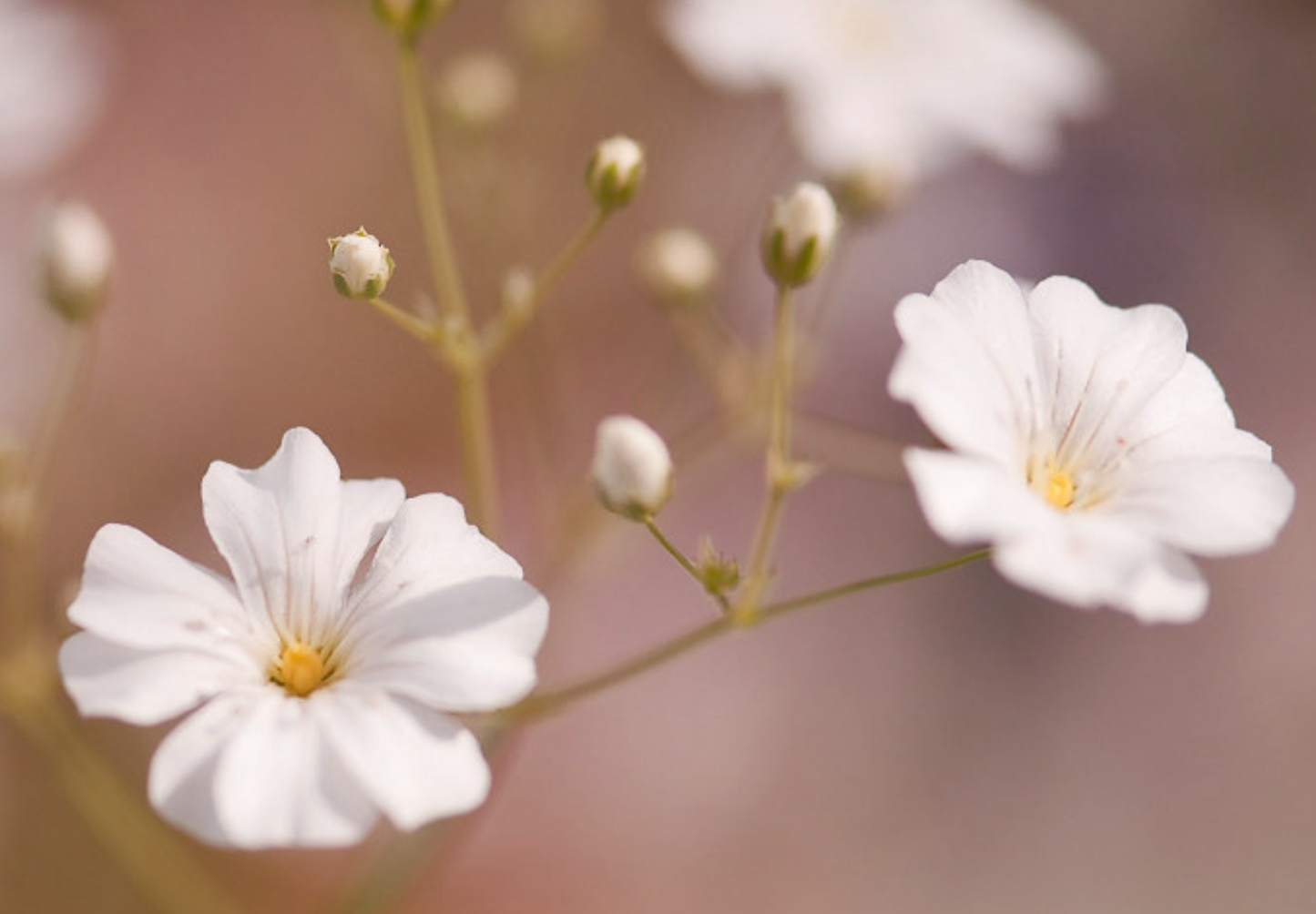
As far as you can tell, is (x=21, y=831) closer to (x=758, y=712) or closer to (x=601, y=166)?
(x=758, y=712)

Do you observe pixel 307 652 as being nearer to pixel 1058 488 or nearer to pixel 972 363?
pixel 972 363

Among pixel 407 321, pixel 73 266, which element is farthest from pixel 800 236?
pixel 73 266

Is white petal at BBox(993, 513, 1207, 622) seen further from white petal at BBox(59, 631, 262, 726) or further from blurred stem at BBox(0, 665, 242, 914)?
blurred stem at BBox(0, 665, 242, 914)

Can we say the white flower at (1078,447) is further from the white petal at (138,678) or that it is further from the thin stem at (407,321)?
the white petal at (138,678)

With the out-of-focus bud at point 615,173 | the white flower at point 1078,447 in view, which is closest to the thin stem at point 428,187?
the out-of-focus bud at point 615,173

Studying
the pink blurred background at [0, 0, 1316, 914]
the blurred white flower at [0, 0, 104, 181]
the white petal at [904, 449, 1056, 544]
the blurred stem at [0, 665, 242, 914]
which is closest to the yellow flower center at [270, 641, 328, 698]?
the blurred stem at [0, 665, 242, 914]

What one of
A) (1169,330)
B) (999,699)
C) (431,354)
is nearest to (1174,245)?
(999,699)
